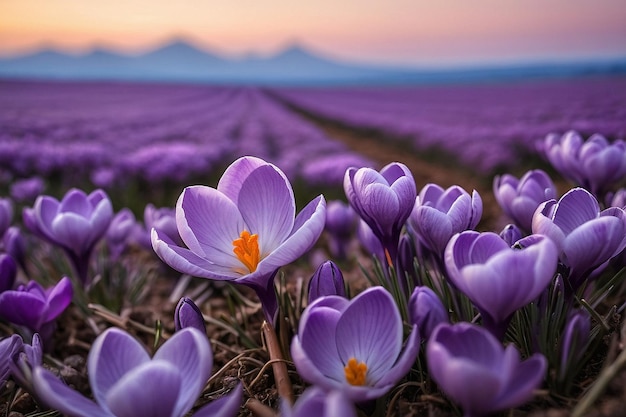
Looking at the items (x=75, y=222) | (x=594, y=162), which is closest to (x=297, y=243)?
(x=75, y=222)

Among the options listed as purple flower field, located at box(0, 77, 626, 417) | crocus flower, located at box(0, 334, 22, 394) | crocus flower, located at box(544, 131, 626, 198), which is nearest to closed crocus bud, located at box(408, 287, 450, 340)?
purple flower field, located at box(0, 77, 626, 417)

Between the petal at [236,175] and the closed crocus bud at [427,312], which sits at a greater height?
the petal at [236,175]

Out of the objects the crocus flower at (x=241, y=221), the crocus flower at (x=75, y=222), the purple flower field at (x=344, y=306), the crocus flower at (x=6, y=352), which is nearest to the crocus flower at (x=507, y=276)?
the purple flower field at (x=344, y=306)

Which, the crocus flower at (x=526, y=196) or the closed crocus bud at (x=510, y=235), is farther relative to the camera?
the crocus flower at (x=526, y=196)

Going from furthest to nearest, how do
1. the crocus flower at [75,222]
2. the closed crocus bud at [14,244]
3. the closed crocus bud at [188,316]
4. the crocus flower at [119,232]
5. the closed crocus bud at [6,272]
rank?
the crocus flower at [119,232]
the closed crocus bud at [14,244]
the crocus flower at [75,222]
the closed crocus bud at [6,272]
the closed crocus bud at [188,316]

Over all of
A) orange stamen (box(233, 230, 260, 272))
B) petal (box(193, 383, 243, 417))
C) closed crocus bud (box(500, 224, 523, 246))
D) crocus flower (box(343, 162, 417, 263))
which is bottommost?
petal (box(193, 383, 243, 417))

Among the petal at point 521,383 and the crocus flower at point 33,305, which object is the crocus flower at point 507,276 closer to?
the petal at point 521,383

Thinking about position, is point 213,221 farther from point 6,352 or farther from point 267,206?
point 6,352

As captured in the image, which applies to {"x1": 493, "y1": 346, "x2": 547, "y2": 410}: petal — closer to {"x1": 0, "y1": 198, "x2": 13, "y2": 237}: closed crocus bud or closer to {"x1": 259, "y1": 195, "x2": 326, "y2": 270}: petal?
{"x1": 259, "y1": 195, "x2": 326, "y2": 270}: petal
